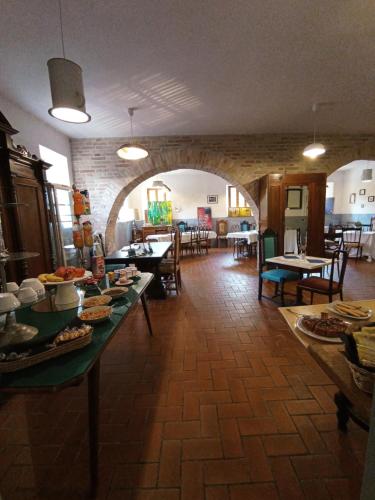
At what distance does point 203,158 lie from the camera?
4828mm

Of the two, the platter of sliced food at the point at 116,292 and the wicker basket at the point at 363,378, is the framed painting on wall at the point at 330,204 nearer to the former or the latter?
the platter of sliced food at the point at 116,292

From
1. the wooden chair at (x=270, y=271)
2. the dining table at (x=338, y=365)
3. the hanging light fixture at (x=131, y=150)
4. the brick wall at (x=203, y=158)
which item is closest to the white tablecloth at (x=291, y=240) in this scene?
the wooden chair at (x=270, y=271)

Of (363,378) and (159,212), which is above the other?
(159,212)

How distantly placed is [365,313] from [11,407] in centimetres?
251

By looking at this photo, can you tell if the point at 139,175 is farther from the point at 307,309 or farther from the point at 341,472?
the point at 341,472

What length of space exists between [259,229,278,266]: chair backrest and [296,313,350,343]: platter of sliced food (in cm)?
240

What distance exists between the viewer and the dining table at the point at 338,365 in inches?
28.7

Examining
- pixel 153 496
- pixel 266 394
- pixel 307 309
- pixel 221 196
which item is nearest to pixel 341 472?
pixel 266 394

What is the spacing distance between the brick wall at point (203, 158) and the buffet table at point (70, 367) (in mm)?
3733

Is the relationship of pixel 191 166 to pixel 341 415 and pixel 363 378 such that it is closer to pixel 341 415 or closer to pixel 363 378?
pixel 341 415

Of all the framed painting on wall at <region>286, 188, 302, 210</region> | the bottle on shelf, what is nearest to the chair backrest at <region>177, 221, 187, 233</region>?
the framed painting on wall at <region>286, 188, 302, 210</region>

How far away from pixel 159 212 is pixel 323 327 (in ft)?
28.3

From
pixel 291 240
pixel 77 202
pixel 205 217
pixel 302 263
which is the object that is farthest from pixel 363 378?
pixel 205 217

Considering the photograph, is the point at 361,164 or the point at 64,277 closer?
the point at 64,277
